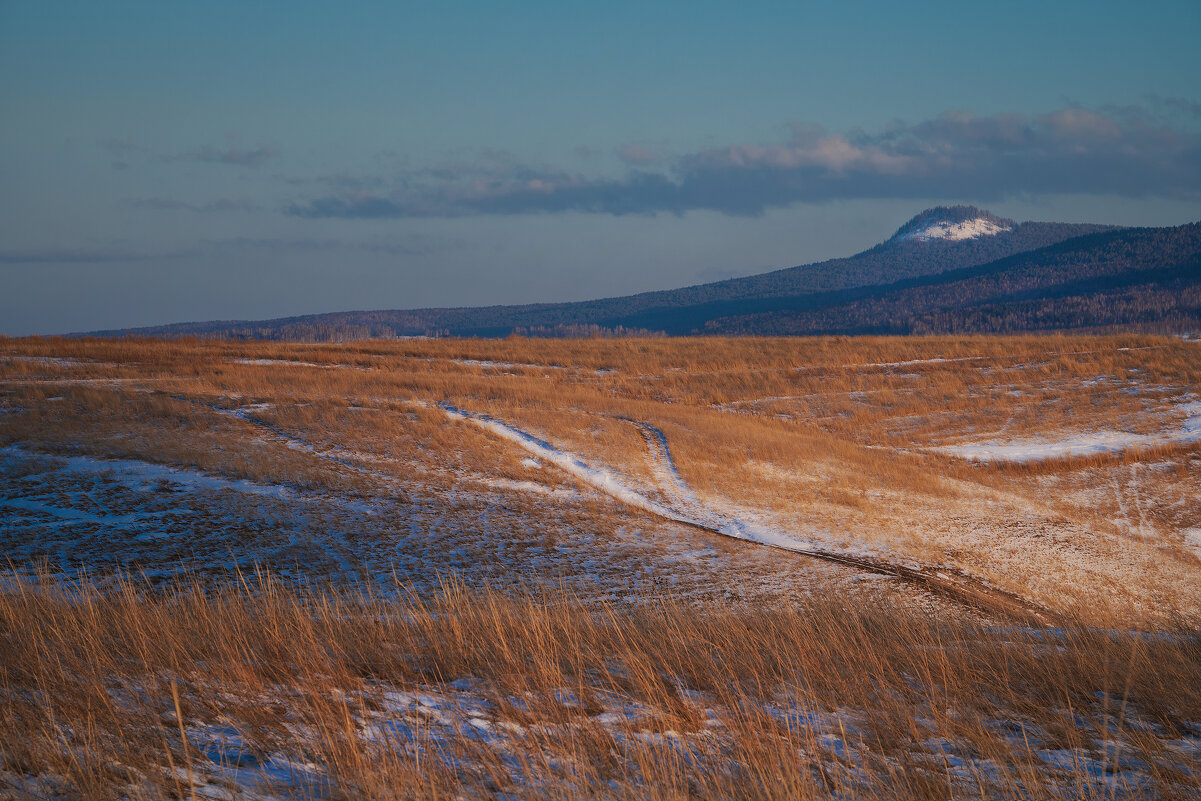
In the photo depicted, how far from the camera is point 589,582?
11.9 m

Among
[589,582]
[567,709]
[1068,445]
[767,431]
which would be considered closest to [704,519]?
[589,582]

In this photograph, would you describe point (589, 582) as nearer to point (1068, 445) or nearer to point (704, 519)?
point (704, 519)

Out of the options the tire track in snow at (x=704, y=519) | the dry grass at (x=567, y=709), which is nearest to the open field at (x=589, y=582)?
the dry grass at (x=567, y=709)

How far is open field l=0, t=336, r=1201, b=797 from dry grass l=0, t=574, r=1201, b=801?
0.03 m

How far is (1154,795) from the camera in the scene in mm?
3670

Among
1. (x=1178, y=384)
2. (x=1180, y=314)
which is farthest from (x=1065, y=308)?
(x=1178, y=384)

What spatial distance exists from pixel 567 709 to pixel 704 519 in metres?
13.5

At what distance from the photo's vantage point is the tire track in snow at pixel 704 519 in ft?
44.4

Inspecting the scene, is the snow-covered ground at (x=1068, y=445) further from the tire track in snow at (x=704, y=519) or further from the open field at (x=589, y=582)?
the tire track in snow at (x=704, y=519)

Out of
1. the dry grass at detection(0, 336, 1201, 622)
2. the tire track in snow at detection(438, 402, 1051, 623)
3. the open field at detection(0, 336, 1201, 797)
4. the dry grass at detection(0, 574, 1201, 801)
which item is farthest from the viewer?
the dry grass at detection(0, 336, 1201, 622)

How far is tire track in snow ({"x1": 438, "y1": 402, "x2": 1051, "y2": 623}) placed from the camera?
44.4 feet

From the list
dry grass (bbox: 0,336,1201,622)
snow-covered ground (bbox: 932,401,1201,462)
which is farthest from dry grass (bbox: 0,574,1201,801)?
snow-covered ground (bbox: 932,401,1201,462)

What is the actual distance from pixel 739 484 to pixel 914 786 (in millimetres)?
17207

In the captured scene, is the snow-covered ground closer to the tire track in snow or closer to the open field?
the open field
